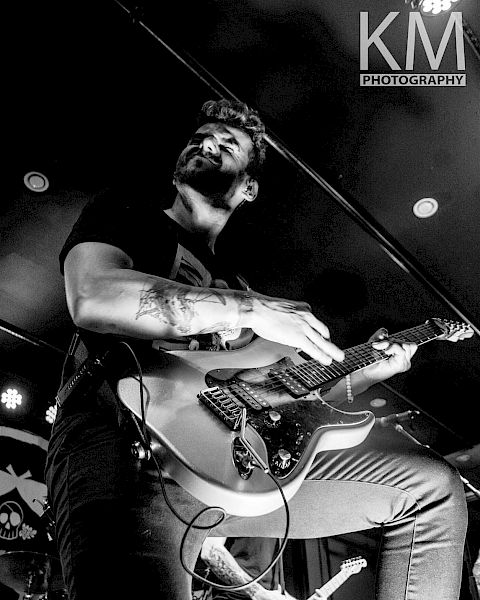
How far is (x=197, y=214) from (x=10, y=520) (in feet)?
7.96

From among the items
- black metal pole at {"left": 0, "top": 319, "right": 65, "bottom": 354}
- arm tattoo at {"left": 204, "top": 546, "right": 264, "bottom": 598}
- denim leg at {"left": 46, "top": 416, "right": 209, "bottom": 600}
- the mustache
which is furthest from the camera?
black metal pole at {"left": 0, "top": 319, "right": 65, "bottom": 354}

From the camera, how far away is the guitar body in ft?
3.52

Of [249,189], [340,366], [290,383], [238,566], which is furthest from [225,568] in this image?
[249,189]

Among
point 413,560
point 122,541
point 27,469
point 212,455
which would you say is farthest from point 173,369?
point 27,469

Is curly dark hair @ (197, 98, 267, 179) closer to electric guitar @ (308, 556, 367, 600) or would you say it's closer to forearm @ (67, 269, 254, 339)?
forearm @ (67, 269, 254, 339)

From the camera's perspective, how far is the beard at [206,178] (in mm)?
2152

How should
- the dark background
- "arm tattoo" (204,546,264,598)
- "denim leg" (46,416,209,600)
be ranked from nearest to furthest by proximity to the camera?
"denim leg" (46,416,209,600)
the dark background
"arm tattoo" (204,546,264,598)

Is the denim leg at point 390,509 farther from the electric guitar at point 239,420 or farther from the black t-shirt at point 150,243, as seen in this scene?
the black t-shirt at point 150,243

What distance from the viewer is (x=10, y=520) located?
329 centimetres

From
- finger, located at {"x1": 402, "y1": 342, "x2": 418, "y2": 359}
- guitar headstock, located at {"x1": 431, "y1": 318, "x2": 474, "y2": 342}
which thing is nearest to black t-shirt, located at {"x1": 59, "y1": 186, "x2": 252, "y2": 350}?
finger, located at {"x1": 402, "y1": 342, "x2": 418, "y2": 359}

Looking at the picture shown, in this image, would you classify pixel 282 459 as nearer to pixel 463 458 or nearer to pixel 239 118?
pixel 239 118

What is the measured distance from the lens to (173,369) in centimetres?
131

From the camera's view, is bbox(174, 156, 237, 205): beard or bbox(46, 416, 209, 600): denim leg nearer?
bbox(46, 416, 209, 600): denim leg

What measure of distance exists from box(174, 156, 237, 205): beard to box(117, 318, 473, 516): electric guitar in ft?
2.63
